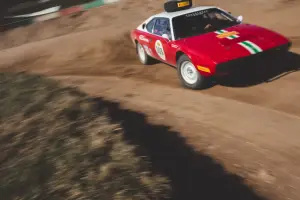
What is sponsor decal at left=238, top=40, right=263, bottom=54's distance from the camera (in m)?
6.01

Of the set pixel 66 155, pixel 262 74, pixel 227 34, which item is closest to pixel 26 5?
pixel 227 34

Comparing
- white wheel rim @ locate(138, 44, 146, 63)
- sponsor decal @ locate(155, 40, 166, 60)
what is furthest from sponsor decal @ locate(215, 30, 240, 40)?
white wheel rim @ locate(138, 44, 146, 63)

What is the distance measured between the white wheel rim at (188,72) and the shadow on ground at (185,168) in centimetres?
153

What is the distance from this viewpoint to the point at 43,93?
5.73 meters

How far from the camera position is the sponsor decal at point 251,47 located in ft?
19.7

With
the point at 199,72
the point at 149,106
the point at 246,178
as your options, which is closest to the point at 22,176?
the point at 246,178

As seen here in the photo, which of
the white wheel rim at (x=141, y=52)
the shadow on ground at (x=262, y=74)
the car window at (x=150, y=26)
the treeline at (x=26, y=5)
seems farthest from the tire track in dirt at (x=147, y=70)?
the treeline at (x=26, y=5)

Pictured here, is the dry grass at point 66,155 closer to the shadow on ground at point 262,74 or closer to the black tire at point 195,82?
the black tire at point 195,82

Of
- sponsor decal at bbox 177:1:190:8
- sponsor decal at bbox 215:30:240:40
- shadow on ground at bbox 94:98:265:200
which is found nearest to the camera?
shadow on ground at bbox 94:98:265:200

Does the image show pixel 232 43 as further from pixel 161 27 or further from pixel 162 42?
pixel 161 27

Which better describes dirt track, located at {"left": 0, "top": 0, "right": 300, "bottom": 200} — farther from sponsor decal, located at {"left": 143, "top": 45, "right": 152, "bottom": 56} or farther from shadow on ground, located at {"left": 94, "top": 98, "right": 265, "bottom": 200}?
sponsor decal, located at {"left": 143, "top": 45, "right": 152, "bottom": 56}

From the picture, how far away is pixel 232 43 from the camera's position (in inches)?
245

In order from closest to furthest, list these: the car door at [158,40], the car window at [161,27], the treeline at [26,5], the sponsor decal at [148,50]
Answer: the car door at [158,40]
the car window at [161,27]
the sponsor decal at [148,50]
the treeline at [26,5]

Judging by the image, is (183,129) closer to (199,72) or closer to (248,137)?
(248,137)
